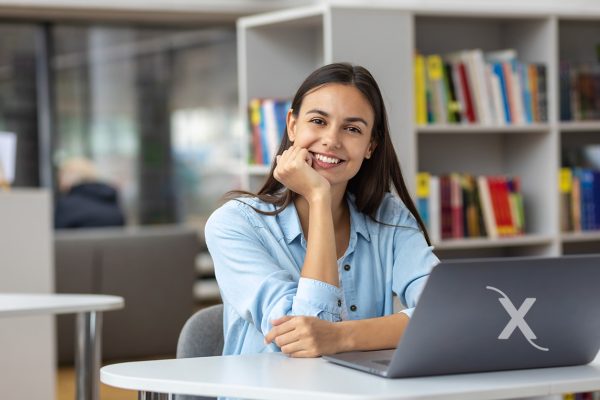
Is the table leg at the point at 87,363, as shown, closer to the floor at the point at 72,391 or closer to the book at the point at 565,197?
the floor at the point at 72,391

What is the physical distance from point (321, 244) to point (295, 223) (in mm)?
162

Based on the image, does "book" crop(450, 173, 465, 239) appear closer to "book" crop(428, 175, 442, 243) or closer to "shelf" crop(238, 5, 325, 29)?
"book" crop(428, 175, 442, 243)

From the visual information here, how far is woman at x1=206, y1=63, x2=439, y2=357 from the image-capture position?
1.95 meters

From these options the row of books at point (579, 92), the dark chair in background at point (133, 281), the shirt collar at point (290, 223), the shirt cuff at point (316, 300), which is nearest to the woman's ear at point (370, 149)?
the shirt collar at point (290, 223)

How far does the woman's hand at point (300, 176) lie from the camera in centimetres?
206

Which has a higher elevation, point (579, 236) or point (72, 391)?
point (579, 236)

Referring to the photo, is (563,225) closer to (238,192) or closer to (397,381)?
(238,192)

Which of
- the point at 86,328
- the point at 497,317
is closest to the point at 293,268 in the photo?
the point at 497,317

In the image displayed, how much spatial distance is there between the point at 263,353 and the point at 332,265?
22 centimetres

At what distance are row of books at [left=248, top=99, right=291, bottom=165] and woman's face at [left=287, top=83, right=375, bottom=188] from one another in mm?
2146

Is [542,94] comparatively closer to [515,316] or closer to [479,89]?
[479,89]

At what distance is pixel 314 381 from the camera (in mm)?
1547

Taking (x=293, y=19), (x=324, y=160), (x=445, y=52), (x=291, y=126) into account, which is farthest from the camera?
(x=445, y=52)

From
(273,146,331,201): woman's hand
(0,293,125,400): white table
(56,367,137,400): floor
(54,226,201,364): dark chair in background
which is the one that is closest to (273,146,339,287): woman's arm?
(273,146,331,201): woman's hand
